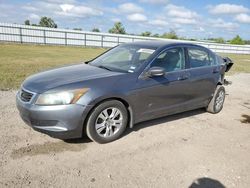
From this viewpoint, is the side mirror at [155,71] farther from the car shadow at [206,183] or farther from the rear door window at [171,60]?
the car shadow at [206,183]

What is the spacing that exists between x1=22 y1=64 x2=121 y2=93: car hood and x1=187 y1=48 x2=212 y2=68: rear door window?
1.84 meters

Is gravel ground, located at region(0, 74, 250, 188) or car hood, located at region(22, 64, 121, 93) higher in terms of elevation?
car hood, located at region(22, 64, 121, 93)

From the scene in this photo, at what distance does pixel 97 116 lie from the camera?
375 centimetres

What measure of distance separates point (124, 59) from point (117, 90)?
1.14 m

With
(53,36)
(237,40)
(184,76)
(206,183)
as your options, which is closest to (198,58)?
(184,76)

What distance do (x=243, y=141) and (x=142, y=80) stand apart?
2123 millimetres

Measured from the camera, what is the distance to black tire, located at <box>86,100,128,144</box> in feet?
12.1

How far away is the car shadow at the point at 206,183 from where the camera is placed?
301 centimetres

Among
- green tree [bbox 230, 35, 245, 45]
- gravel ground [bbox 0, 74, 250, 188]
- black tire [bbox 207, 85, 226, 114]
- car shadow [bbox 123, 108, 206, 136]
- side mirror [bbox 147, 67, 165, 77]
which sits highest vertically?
green tree [bbox 230, 35, 245, 45]

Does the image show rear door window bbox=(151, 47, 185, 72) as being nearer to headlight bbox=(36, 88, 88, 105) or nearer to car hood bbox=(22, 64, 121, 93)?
car hood bbox=(22, 64, 121, 93)

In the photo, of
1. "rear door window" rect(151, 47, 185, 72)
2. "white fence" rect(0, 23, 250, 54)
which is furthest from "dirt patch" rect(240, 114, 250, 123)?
"white fence" rect(0, 23, 250, 54)

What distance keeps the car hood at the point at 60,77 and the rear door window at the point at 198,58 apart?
1.84 m

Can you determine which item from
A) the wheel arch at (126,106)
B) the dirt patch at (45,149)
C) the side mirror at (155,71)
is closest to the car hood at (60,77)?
the wheel arch at (126,106)

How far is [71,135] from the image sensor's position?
11.9ft
